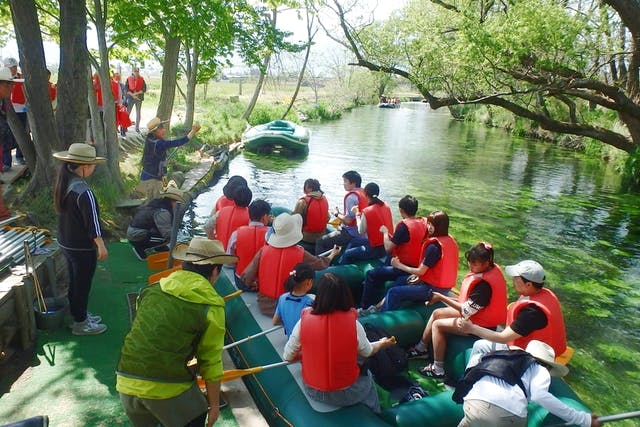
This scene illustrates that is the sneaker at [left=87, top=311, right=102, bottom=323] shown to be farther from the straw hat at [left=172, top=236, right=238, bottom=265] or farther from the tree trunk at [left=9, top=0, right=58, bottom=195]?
the tree trunk at [left=9, top=0, right=58, bottom=195]

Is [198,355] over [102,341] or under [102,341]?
over

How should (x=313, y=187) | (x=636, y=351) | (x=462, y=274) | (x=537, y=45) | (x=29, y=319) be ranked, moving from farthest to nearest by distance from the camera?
(x=537, y=45)
(x=462, y=274)
(x=313, y=187)
(x=636, y=351)
(x=29, y=319)

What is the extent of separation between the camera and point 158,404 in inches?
90.4

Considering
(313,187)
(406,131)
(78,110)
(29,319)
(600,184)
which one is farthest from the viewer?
(406,131)

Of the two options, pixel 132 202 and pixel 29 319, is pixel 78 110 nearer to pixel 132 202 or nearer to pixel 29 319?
pixel 132 202

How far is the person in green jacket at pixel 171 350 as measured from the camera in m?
2.21

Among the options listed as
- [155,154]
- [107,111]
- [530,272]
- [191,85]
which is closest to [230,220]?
[155,154]

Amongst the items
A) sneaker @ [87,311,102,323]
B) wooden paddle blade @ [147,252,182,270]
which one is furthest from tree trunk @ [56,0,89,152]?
sneaker @ [87,311,102,323]

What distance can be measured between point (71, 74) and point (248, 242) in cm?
394

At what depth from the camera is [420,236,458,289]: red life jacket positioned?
177 inches

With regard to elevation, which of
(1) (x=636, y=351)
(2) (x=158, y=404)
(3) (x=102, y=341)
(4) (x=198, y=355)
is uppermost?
(4) (x=198, y=355)

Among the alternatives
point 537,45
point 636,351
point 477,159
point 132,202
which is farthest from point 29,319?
point 477,159

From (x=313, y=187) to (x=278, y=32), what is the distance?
8729 millimetres

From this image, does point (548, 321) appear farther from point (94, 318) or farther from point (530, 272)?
point (94, 318)
